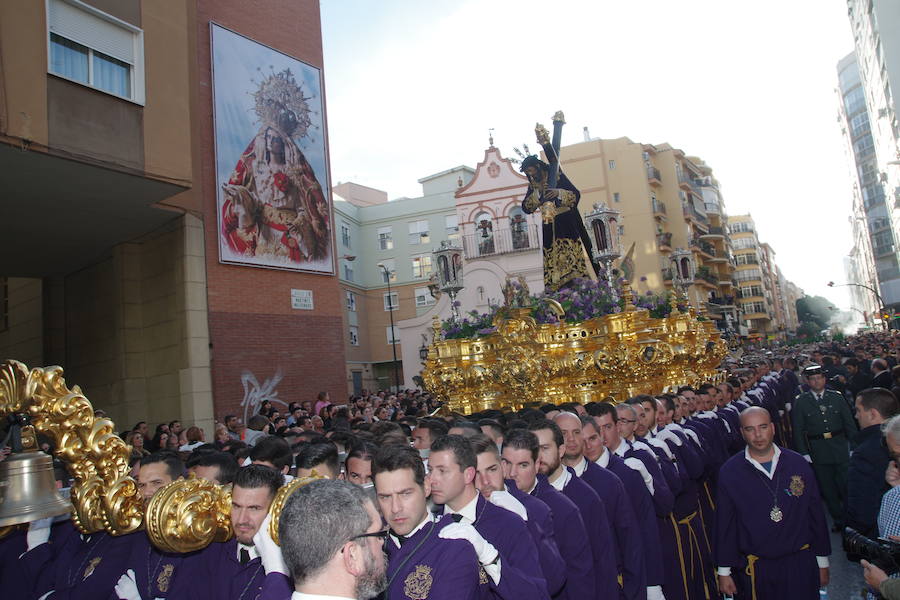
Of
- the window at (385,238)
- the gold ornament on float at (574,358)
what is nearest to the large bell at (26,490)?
the gold ornament on float at (574,358)

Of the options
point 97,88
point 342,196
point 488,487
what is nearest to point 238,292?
point 97,88

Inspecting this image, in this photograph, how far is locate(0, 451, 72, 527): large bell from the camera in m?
2.47

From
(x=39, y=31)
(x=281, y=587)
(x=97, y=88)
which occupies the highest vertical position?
(x=39, y=31)

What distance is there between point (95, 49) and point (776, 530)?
1246 centimetres

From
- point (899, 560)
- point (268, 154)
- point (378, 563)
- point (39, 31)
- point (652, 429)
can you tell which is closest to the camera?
point (378, 563)

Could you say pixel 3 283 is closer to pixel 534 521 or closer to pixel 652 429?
pixel 652 429

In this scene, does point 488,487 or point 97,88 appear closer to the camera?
point 488,487

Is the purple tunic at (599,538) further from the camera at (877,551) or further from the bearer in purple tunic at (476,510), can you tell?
the camera at (877,551)

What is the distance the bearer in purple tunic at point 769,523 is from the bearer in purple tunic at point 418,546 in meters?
2.86

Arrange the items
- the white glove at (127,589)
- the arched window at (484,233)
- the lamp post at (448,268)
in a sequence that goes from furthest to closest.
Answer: the arched window at (484,233) → the lamp post at (448,268) → the white glove at (127,589)

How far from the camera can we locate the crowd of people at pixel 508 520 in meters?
2.76

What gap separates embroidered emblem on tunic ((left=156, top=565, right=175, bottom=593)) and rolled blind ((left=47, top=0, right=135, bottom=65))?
421 inches

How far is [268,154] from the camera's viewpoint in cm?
1711

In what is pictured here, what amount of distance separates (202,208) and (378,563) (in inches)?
576
